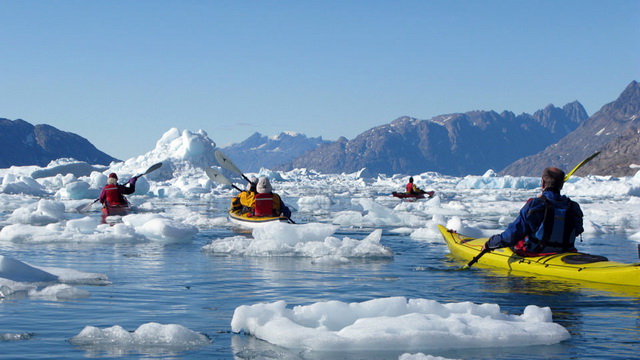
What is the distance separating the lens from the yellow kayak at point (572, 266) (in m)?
7.05

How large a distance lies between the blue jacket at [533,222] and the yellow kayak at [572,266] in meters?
0.18

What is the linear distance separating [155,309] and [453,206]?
1659 cm

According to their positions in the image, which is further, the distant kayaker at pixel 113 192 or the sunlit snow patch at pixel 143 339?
the distant kayaker at pixel 113 192

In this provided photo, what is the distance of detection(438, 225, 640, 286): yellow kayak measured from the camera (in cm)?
705

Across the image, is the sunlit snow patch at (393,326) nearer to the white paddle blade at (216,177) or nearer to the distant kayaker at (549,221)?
the distant kayaker at (549,221)

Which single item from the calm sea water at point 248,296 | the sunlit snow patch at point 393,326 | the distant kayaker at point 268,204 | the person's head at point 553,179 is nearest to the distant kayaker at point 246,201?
the distant kayaker at point 268,204

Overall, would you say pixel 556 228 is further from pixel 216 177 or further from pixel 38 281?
pixel 216 177

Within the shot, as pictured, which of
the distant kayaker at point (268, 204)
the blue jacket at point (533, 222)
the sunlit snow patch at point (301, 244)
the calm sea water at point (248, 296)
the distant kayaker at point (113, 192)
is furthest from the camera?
the distant kayaker at point (113, 192)

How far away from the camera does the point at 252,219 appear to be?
45.9ft

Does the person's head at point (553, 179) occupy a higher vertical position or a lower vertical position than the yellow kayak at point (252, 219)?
higher

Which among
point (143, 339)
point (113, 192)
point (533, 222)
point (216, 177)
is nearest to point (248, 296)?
point (143, 339)

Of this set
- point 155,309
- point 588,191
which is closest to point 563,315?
point 155,309

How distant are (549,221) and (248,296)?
333 centimetres

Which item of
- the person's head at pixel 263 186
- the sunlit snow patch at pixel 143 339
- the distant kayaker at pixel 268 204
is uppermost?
the person's head at pixel 263 186
